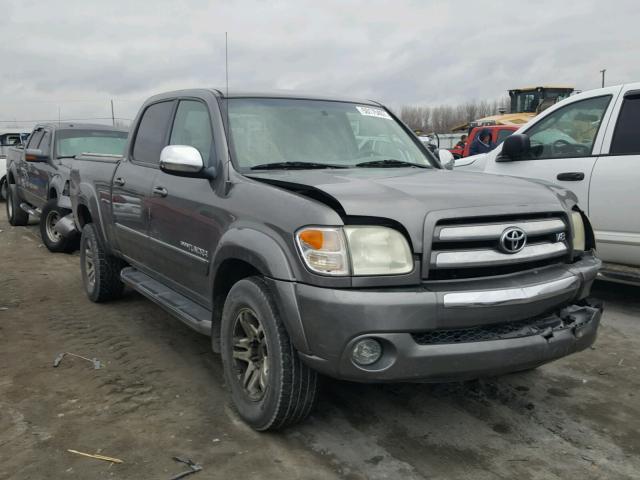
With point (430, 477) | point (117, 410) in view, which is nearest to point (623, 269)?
point (430, 477)

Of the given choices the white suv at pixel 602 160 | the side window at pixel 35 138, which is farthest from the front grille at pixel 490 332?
the side window at pixel 35 138

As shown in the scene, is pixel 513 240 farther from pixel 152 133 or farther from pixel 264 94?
pixel 152 133

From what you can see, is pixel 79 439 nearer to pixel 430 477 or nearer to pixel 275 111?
pixel 430 477

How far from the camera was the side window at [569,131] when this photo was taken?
528 centimetres

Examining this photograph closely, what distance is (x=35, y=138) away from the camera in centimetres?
1031

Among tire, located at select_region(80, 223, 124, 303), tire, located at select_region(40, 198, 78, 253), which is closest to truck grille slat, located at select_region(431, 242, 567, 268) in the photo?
tire, located at select_region(80, 223, 124, 303)

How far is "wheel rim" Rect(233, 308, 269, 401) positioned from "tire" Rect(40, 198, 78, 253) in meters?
5.71

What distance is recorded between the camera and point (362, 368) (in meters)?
2.60

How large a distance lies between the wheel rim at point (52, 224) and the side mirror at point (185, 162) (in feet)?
19.0

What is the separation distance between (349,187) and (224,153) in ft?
3.21

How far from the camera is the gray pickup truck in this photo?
258 centimetres

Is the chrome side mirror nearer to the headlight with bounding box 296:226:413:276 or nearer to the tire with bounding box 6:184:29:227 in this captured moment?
the headlight with bounding box 296:226:413:276

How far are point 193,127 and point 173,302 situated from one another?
118 centimetres

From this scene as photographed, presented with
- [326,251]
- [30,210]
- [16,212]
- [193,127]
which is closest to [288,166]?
[193,127]
